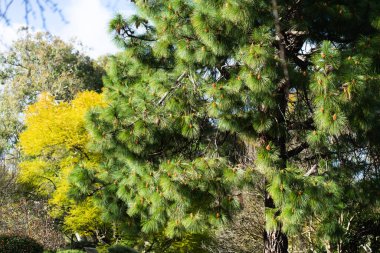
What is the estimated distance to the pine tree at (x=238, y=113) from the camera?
5.18m

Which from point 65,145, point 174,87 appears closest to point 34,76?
point 65,145

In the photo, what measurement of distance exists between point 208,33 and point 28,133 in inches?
331

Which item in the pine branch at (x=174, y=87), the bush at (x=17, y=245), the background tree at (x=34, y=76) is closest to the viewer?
the pine branch at (x=174, y=87)

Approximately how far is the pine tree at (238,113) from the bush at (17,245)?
4541mm

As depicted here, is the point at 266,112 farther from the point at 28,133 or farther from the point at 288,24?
the point at 28,133

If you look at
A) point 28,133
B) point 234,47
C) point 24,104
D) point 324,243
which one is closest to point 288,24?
point 234,47

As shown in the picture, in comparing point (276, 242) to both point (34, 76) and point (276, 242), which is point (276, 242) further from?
point (34, 76)

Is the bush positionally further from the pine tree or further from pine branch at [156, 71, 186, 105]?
pine branch at [156, 71, 186, 105]

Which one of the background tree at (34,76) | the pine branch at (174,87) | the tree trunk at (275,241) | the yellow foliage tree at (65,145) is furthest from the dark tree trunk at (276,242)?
Answer: the background tree at (34,76)

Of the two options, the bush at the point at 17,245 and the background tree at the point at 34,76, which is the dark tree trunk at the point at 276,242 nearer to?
the bush at the point at 17,245

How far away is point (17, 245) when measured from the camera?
10.6 meters

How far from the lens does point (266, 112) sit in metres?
6.05

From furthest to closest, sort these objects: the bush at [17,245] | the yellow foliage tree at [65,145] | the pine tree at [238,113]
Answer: the yellow foliage tree at [65,145], the bush at [17,245], the pine tree at [238,113]

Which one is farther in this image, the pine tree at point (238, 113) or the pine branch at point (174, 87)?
the pine branch at point (174, 87)
